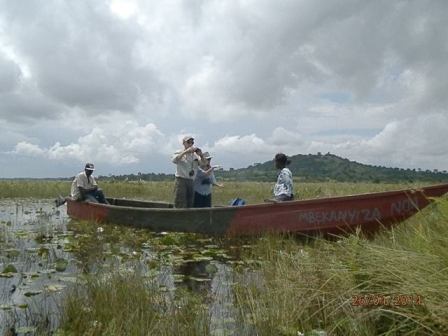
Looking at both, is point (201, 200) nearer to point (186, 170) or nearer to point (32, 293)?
point (186, 170)

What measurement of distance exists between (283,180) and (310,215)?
4.19ft

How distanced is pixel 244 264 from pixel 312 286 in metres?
2.62

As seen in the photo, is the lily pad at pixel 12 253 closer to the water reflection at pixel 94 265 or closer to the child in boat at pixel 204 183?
the water reflection at pixel 94 265

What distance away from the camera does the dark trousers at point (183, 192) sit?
31.9 feet

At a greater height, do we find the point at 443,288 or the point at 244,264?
the point at 443,288

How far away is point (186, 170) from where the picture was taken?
9625 mm

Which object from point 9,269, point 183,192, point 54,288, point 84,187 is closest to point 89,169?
point 84,187

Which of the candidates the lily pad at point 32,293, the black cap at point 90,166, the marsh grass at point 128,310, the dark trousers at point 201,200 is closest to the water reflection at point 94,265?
the lily pad at point 32,293

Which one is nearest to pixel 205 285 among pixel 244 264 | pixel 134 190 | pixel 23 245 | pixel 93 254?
pixel 244 264

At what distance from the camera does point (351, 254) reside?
12.3 feet

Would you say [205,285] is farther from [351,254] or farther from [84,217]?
[84,217]

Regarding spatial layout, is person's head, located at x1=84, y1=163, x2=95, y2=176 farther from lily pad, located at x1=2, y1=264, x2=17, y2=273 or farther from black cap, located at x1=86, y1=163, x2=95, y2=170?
lily pad, located at x1=2, y1=264, x2=17, y2=273

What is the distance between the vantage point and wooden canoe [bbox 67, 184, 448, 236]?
23.5 feet

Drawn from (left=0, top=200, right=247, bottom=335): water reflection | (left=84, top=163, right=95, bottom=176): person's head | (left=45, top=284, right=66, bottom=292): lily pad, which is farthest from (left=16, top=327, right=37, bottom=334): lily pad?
(left=84, top=163, right=95, bottom=176): person's head
